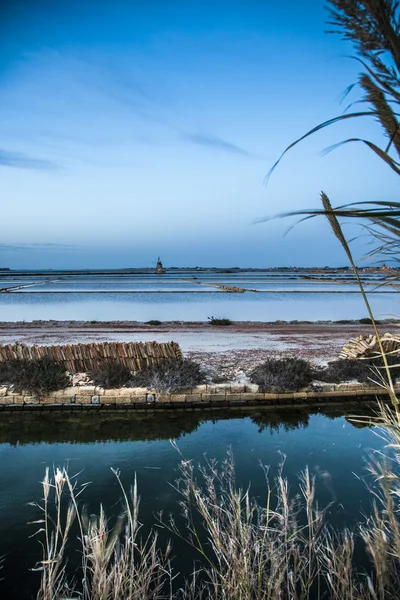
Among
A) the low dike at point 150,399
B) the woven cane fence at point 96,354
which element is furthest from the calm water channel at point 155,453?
the woven cane fence at point 96,354

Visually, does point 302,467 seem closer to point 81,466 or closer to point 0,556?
point 81,466

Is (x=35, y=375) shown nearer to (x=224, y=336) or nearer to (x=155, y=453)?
(x=155, y=453)

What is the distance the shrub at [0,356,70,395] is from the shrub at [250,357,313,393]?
3362 millimetres

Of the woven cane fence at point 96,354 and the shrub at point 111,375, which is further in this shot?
the woven cane fence at point 96,354

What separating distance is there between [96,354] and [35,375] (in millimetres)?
1206

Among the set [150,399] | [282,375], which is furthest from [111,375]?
[282,375]

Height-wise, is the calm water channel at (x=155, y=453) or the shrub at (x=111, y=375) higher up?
the shrub at (x=111, y=375)

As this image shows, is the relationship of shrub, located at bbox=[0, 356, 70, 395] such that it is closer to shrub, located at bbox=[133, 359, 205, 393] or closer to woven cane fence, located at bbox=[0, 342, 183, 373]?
woven cane fence, located at bbox=[0, 342, 183, 373]

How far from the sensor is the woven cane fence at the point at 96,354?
877cm

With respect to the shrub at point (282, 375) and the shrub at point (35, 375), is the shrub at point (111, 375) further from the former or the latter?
the shrub at point (282, 375)

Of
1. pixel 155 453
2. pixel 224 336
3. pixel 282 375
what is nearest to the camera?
pixel 155 453

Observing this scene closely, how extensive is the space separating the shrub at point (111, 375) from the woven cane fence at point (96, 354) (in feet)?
0.59

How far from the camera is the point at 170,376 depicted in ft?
26.3

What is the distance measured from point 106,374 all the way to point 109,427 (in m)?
1.44
